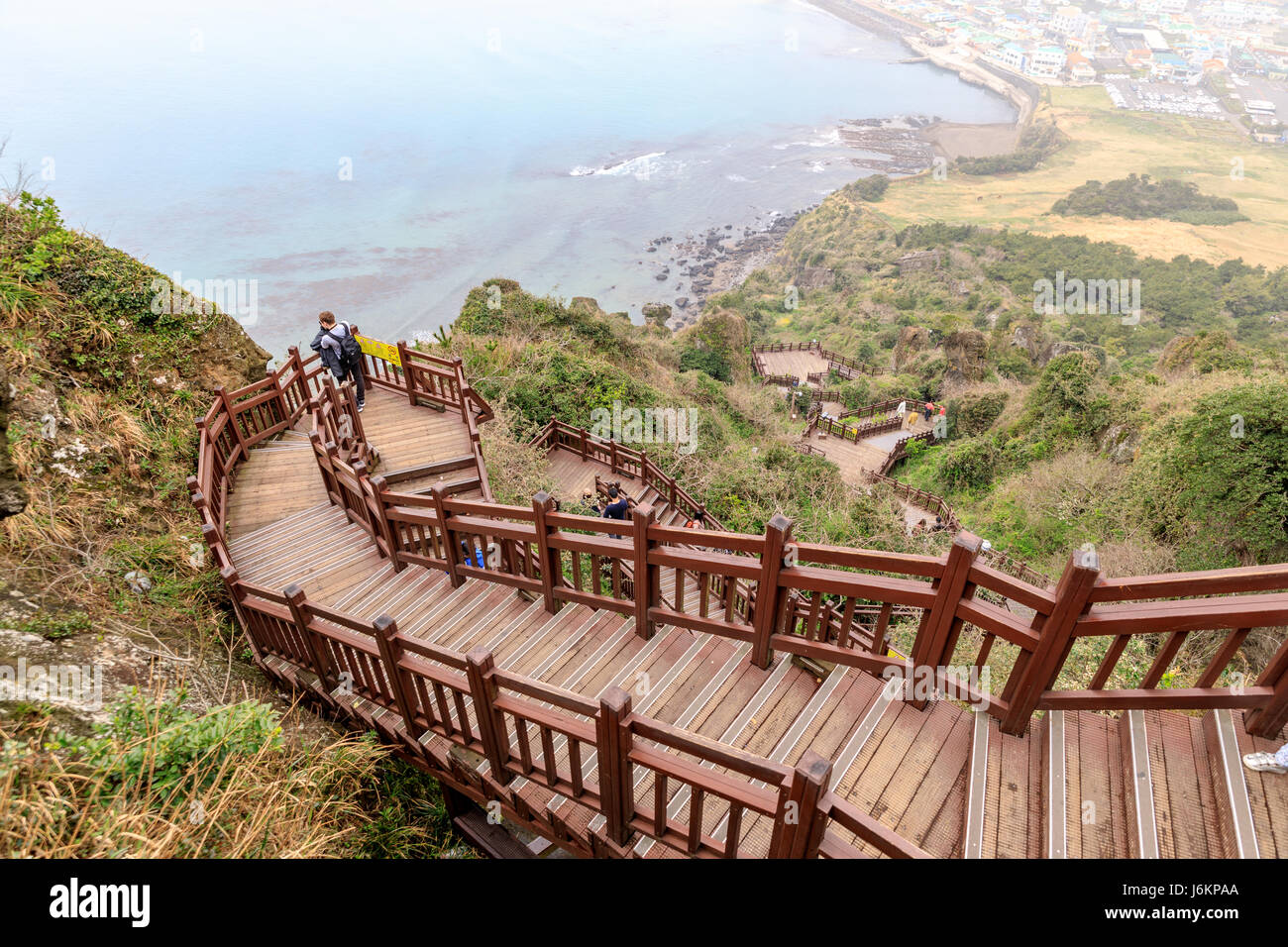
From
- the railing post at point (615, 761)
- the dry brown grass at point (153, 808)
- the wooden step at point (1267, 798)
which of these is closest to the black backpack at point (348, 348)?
the dry brown grass at point (153, 808)

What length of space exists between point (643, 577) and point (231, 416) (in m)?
8.80

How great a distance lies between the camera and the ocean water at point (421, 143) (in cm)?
5969

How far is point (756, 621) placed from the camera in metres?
4.61

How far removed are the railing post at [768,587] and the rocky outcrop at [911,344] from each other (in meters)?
37.4

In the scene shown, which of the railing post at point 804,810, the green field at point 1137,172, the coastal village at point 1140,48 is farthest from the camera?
the coastal village at point 1140,48

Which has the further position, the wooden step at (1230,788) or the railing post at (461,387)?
the railing post at (461,387)

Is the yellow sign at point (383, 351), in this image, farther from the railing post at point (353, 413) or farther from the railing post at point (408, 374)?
the railing post at point (353, 413)

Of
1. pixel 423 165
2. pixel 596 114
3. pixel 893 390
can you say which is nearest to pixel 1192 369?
pixel 893 390

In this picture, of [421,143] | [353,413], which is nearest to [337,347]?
[353,413]

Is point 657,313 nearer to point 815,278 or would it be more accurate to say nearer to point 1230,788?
point 815,278

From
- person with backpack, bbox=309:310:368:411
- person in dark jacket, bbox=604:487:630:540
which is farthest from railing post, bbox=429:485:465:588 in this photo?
person with backpack, bbox=309:310:368:411

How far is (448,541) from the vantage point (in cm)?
666

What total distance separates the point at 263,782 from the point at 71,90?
144 meters
